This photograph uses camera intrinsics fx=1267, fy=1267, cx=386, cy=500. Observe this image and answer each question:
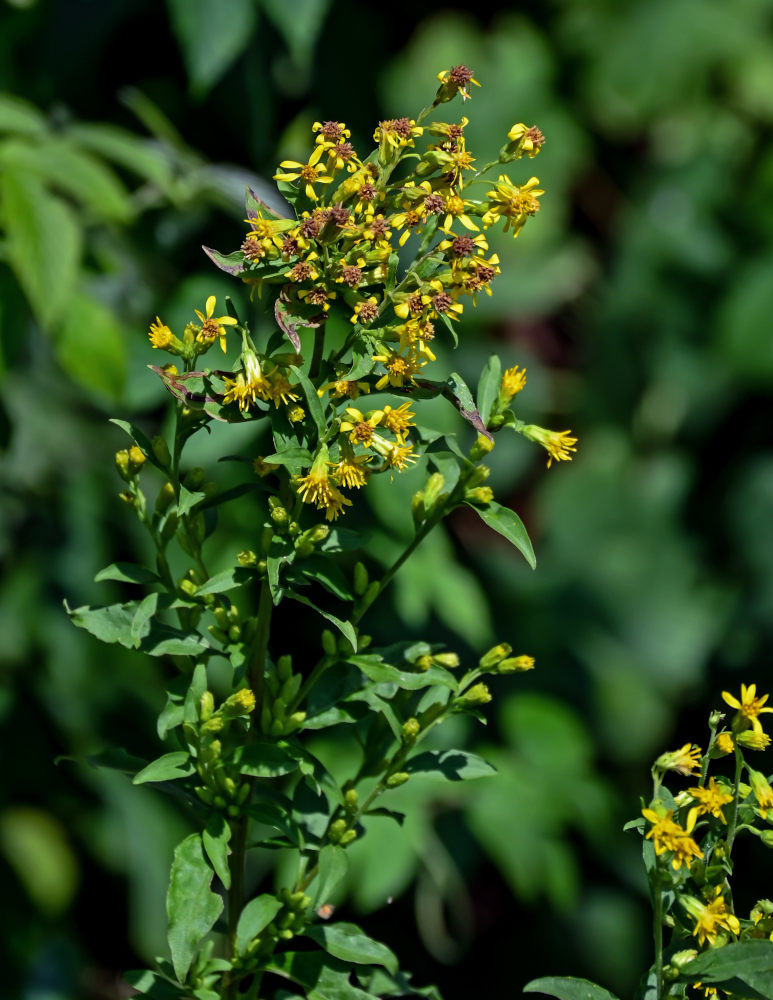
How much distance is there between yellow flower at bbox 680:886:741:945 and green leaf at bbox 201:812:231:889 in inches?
9.7

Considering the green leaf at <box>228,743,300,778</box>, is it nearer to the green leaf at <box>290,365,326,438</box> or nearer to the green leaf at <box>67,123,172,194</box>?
the green leaf at <box>290,365,326,438</box>

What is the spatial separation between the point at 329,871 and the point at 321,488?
Answer: 0.78ft

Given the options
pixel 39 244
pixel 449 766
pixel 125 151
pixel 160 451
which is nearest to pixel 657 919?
pixel 449 766

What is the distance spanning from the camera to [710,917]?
660 millimetres

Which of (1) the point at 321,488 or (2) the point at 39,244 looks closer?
(1) the point at 321,488

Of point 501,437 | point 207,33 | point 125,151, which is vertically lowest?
point 501,437

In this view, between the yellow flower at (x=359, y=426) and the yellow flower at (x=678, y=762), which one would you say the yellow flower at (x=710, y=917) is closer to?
the yellow flower at (x=678, y=762)

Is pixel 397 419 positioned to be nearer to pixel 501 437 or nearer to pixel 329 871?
pixel 329 871

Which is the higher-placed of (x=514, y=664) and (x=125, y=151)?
(x=125, y=151)

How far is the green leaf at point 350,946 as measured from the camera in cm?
73

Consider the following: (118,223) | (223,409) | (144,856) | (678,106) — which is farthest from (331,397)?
(678,106)

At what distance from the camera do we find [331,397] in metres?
0.68

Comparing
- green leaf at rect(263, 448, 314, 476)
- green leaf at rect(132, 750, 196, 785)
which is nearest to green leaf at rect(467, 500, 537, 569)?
Answer: green leaf at rect(263, 448, 314, 476)

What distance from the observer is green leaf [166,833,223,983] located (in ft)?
2.24
